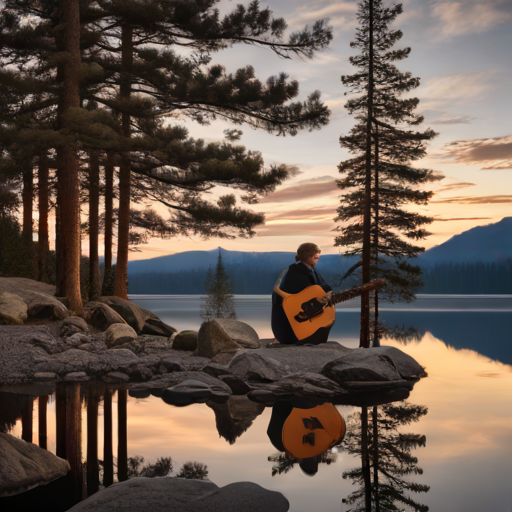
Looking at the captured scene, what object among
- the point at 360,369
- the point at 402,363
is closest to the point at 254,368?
the point at 360,369

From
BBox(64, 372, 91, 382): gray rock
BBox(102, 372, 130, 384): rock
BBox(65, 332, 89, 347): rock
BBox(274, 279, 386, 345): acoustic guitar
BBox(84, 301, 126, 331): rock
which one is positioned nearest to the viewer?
BBox(102, 372, 130, 384): rock

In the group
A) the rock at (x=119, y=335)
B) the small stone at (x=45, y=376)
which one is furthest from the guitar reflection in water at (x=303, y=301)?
the rock at (x=119, y=335)

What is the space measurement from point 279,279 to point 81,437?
231 inches

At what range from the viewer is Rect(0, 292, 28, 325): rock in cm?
1430

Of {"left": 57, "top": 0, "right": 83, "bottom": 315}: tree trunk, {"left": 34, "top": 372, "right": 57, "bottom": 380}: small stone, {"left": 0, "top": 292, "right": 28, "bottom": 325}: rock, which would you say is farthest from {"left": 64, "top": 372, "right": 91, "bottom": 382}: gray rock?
{"left": 57, "top": 0, "right": 83, "bottom": 315}: tree trunk

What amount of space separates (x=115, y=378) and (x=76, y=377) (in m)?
0.82

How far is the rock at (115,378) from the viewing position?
9.42 m

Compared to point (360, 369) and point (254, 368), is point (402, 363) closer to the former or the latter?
point (360, 369)

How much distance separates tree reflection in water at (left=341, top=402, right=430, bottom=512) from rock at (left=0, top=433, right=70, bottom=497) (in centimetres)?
267

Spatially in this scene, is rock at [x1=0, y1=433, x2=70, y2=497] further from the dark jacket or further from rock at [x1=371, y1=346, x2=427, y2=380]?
rock at [x1=371, y1=346, x2=427, y2=380]

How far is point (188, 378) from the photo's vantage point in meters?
8.73

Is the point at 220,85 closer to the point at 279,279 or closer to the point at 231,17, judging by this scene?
the point at 231,17

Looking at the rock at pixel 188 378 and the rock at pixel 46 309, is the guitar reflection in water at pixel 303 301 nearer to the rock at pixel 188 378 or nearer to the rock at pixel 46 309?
the rock at pixel 188 378

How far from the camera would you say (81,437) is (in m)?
5.78
